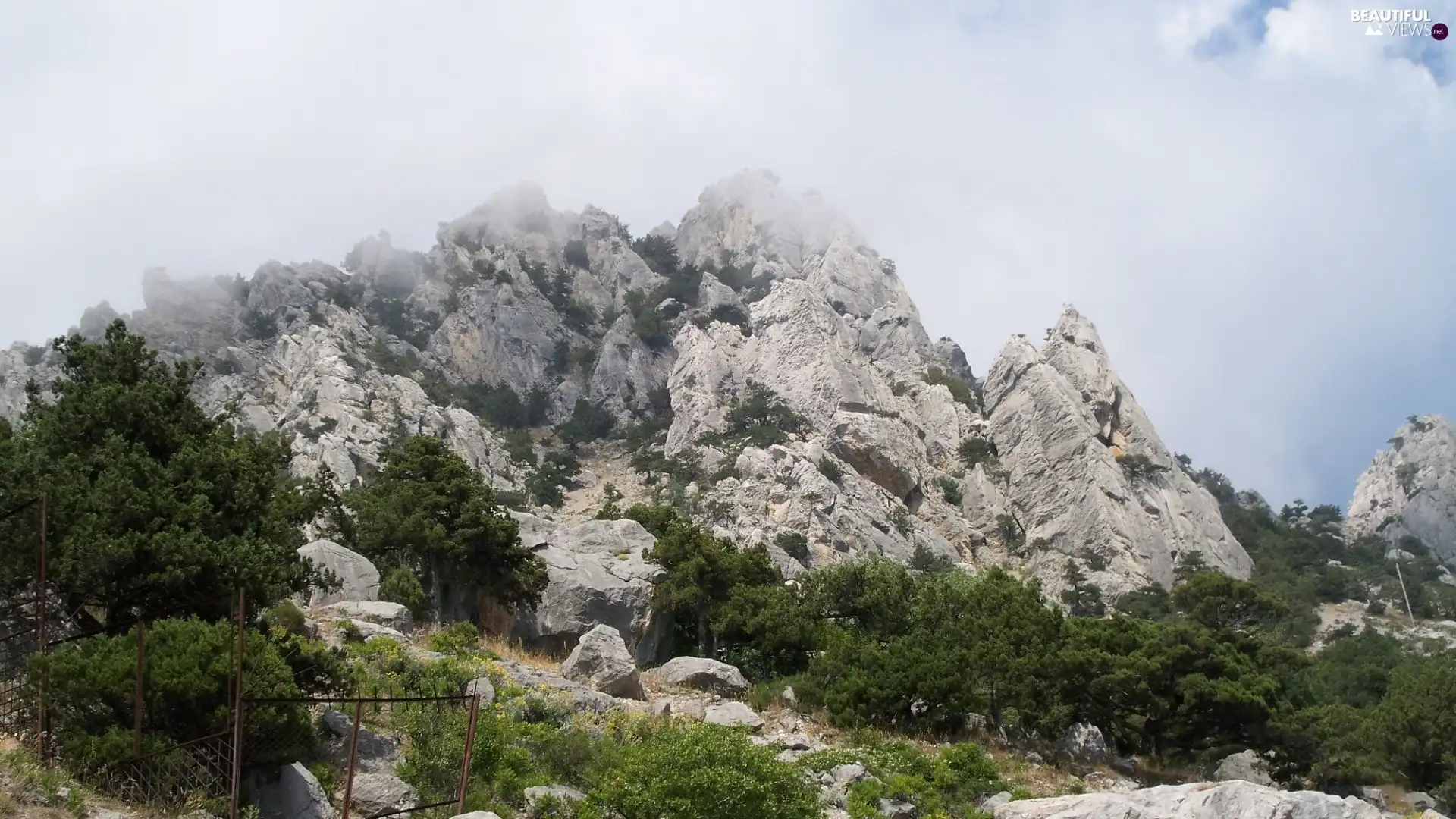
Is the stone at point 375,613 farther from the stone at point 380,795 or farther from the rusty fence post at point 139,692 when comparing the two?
the rusty fence post at point 139,692

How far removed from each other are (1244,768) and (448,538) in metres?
20.7

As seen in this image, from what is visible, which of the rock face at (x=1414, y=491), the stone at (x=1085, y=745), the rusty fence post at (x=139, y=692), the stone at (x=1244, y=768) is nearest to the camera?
the rusty fence post at (x=139, y=692)

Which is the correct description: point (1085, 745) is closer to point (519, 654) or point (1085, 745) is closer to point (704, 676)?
point (704, 676)

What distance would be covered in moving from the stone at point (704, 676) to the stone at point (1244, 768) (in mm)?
11372

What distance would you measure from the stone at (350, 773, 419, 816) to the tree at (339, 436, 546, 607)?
50.0 ft

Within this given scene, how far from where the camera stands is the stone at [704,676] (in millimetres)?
25125

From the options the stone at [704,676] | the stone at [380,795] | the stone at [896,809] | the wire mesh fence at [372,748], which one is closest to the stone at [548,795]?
the wire mesh fence at [372,748]

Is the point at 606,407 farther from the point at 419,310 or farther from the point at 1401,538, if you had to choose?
the point at 1401,538

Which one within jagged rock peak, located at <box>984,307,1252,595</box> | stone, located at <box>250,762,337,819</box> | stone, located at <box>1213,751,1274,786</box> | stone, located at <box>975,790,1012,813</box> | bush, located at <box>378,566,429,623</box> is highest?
jagged rock peak, located at <box>984,307,1252,595</box>

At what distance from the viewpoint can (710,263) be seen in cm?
11331

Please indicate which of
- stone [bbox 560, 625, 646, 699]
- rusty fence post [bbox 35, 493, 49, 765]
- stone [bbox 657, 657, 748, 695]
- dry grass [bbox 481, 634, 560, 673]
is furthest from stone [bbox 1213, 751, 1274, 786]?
rusty fence post [bbox 35, 493, 49, 765]

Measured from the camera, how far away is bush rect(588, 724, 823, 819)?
12633 mm

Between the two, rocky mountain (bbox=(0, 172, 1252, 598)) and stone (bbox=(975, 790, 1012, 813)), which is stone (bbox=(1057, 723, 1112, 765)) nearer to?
stone (bbox=(975, 790, 1012, 813))

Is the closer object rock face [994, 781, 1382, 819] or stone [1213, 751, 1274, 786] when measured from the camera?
rock face [994, 781, 1382, 819]
